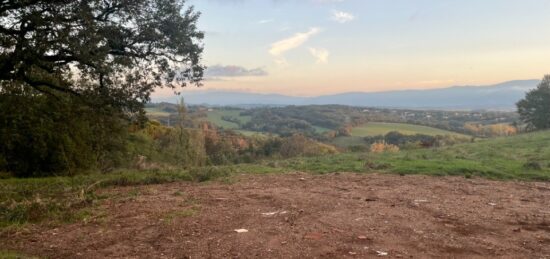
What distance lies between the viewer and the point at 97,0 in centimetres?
1205

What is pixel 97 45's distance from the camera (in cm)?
1181

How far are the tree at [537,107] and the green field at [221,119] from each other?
49.1 metres

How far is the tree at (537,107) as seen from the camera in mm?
54906

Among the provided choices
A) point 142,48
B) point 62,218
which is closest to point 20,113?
point 142,48

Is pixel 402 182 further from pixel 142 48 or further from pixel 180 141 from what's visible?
pixel 180 141

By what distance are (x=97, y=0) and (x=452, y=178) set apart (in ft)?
42.5

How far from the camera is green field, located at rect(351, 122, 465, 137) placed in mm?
73688

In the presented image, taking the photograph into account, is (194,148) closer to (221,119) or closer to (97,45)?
(97,45)

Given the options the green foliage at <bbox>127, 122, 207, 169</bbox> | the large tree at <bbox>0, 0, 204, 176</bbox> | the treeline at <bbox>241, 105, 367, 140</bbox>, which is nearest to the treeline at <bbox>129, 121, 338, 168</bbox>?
the green foliage at <bbox>127, 122, 207, 169</bbox>

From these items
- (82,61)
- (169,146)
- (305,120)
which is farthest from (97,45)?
(305,120)

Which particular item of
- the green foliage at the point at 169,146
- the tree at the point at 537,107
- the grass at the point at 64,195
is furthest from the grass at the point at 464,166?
the tree at the point at 537,107

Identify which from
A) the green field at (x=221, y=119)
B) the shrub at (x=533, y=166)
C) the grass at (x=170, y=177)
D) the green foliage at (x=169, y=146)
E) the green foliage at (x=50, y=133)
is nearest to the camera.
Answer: the grass at (x=170, y=177)

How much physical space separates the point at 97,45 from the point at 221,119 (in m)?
83.9

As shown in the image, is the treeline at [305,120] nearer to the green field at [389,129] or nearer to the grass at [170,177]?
the green field at [389,129]
